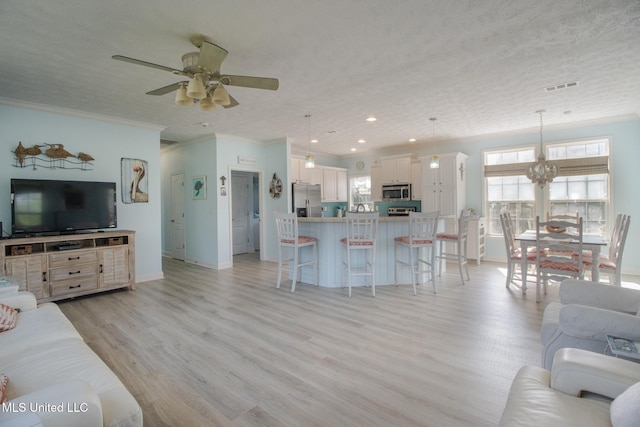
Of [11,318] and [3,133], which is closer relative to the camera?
[11,318]

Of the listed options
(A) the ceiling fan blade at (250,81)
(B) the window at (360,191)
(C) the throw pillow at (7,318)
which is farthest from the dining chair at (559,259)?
(B) the window at (360,191)

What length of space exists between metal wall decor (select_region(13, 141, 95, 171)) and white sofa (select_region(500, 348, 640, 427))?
18.1ft

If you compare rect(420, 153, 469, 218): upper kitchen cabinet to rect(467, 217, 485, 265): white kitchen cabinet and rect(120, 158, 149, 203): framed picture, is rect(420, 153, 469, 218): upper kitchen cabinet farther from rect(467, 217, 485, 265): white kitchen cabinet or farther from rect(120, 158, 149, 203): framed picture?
rect(120, 158, 149, 203): framed picture

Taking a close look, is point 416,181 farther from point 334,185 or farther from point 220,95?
point 220,95

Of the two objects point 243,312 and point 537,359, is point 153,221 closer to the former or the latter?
point 243,312

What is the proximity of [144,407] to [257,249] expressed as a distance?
643 centimetres

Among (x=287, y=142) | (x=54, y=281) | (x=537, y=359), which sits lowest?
(x=537, y=359)

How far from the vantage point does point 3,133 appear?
3.88 meters

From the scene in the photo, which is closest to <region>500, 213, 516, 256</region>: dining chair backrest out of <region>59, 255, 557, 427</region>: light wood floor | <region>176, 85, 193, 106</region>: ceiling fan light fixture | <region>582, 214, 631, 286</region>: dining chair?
<region>59, 255, 557, 427</region>: light wood floor

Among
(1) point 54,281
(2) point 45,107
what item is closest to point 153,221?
(1) point 54,281

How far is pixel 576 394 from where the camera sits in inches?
50.8

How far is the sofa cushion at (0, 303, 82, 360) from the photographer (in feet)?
5.62

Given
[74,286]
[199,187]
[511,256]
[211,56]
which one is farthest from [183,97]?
[511,256]

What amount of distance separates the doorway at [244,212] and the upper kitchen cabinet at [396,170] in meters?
3.16
